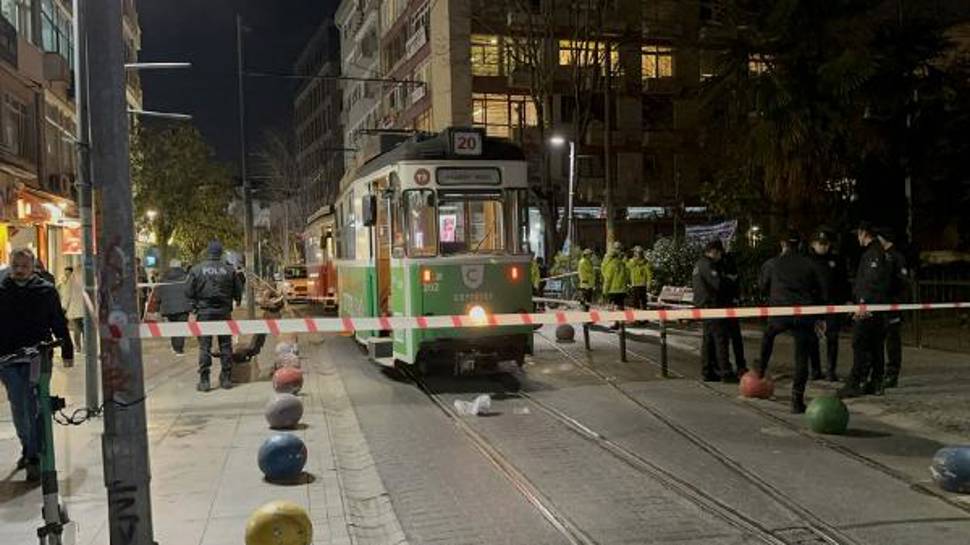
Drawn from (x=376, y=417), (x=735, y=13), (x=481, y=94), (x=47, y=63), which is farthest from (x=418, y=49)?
(x=376, y=417)

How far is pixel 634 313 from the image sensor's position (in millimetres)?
9375

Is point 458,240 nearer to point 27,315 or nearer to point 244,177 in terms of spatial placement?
point 27,315

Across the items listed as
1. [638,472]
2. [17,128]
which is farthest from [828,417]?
[17,128]

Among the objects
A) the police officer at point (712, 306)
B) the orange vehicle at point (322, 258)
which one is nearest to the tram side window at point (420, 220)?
the police officer at point (712, 306)

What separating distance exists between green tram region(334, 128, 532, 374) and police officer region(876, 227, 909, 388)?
14.8ft

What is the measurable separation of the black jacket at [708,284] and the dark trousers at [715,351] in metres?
0.31

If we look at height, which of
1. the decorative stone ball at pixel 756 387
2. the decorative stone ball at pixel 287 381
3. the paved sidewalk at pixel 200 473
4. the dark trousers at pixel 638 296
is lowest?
the paved sidewalk at pixel 200 473

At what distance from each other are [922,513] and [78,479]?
20.9ft

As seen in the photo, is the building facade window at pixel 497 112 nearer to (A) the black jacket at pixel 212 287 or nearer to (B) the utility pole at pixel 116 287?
(A) the black jacket at pixel 212 287

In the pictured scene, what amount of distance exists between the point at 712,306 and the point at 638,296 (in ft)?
27.0

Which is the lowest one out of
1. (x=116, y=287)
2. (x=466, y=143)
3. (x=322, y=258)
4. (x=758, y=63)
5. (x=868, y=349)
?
(x=868, y=349)

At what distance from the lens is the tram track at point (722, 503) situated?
613 centimetres

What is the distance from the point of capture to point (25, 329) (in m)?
7.78

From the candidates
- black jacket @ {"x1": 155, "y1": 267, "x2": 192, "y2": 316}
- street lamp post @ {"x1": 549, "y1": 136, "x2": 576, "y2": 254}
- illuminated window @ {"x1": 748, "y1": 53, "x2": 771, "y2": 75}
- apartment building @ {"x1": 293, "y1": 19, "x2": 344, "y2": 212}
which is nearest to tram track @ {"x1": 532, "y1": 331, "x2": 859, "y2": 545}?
black jacket @ {"x1": 155, "y1": 267, "x2": 192, "y2": 316}
